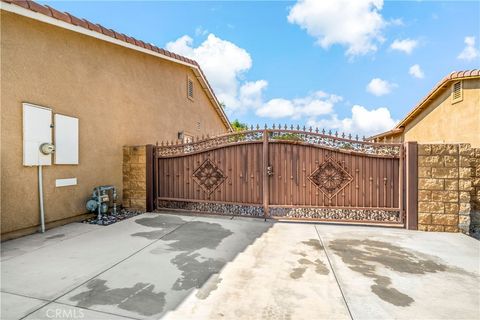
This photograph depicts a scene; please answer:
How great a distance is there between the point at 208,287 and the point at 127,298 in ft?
2.86

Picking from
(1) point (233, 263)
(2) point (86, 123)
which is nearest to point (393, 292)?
(1) point (233, 263)

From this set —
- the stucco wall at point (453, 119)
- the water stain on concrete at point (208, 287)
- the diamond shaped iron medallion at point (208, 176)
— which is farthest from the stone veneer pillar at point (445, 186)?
the water stain on concrete at point (208, 287)

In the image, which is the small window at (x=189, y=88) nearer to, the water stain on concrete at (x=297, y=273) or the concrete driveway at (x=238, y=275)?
the concrete driveway at (x=238, y=275)

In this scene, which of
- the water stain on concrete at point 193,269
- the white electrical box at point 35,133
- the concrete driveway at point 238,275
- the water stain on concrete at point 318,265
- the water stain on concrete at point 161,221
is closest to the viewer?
the concrete driveway at point 238,275

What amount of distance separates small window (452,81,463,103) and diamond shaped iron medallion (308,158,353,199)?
640 cm

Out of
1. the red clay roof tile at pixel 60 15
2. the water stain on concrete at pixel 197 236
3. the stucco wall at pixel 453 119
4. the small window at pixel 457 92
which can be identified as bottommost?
the water stain on concrete at pixel 197 236

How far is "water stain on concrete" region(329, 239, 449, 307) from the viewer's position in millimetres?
2711

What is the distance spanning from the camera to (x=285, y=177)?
5.87 meters

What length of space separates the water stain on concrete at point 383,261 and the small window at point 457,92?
7.43 m

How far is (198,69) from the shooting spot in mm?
10398

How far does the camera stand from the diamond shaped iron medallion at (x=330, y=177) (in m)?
5.59

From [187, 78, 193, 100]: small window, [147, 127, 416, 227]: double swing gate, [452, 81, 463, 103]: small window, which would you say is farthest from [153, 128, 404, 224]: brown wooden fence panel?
[452, 81, 463, 103]: small window

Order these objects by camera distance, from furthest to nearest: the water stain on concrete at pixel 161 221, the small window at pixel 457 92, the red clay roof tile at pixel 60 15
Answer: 1. the small window at pixel 457 92
2. the water stain on concrete at pixel 161 221
3. the red clay roof tile at pixel 60 15

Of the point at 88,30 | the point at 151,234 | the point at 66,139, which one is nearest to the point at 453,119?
the point at 151,234
